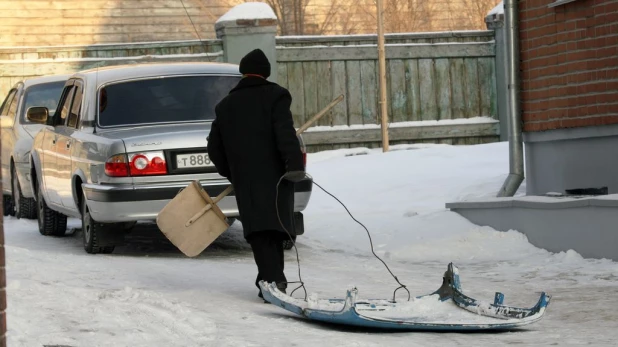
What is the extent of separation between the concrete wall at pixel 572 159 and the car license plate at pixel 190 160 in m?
3.75

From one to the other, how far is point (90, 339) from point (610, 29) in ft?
22.9

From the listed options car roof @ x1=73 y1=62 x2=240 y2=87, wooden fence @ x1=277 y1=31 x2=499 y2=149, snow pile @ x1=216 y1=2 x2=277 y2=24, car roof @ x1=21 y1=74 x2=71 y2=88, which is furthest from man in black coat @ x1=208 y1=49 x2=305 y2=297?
wooden fence @ x1=277 y1=31 x2=499 y2=149

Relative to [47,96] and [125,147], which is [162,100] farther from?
[47,96]

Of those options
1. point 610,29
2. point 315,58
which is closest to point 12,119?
point 315,58

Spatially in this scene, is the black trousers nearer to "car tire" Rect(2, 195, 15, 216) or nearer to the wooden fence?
"car tire" Rect(2, 195, 15, 216)

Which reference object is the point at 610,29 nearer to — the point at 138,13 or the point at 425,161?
the point at 425,161

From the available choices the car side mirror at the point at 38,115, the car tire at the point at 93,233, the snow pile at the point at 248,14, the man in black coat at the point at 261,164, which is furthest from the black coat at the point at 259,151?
the snow pile at the point at 248,14

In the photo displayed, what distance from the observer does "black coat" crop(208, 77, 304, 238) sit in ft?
27.6

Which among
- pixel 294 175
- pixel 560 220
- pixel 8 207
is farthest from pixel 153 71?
pixel 8 207

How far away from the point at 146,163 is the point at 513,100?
440 cm

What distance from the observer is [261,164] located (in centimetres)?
843

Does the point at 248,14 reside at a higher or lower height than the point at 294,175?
higher

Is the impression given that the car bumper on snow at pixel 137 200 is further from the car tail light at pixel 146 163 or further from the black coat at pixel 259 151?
the black coat at pixel 259 151

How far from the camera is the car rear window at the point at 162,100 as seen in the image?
37.9ft
